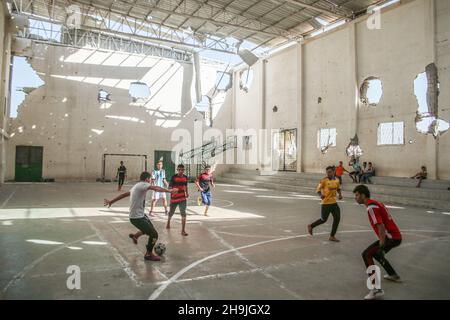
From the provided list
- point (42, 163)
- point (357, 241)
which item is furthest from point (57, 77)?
point (357, 241)

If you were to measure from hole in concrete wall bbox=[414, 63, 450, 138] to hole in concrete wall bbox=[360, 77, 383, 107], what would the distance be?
2.15m

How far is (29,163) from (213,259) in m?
22.7

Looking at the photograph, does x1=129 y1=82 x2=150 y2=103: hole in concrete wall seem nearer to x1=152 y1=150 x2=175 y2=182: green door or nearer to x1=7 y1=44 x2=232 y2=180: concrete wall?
x1=7 y1=44 x2=232 y2=180: concrete wall

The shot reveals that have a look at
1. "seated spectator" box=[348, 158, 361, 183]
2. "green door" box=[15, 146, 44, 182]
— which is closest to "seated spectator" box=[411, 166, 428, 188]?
"seated spectator" box=[348, 158, 361, 183]

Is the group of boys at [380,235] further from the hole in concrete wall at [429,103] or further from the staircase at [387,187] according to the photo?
the hole in concrete wall at [429,103]

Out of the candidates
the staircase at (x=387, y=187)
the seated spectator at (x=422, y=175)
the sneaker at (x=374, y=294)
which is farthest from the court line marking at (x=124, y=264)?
the seated spectator at (x=422, y=175)

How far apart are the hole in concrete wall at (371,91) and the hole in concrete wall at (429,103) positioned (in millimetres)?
2152

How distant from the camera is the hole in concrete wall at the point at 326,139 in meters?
21.2

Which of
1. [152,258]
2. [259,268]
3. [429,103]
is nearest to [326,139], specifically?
[429,103]

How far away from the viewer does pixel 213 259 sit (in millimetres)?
5953

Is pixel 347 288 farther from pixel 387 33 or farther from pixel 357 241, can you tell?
pixel 387 33

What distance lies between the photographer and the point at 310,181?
20.5 m

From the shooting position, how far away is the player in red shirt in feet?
14.7
